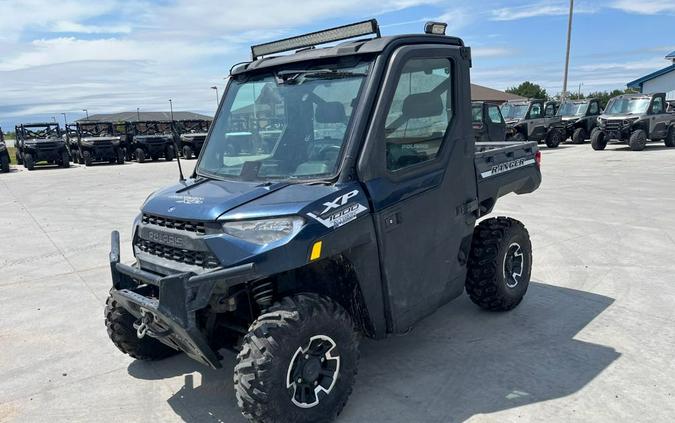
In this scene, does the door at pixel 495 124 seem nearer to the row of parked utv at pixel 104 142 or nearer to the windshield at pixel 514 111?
the windshield at pixel 514 111

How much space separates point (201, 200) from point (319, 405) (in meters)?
1.37

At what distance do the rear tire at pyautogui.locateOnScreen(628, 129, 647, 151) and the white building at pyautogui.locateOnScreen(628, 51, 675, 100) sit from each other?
84.4 feet

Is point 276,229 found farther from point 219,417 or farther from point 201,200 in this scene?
point 219,417

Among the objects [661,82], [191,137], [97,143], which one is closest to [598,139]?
[191,137]

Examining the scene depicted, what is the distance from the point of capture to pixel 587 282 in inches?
218

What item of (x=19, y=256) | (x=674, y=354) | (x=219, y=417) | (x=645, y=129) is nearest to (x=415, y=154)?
(x=219, y=417)

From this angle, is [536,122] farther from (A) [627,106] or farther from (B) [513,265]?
(B) [513,265]

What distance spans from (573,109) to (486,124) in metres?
11.6

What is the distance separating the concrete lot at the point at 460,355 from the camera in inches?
133

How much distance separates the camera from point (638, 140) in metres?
19.9

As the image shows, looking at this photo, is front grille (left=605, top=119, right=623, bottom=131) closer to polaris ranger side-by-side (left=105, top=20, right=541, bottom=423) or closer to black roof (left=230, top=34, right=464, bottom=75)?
polaris ranger side-by-side (left=105, top=20, right=541, bottom=423)

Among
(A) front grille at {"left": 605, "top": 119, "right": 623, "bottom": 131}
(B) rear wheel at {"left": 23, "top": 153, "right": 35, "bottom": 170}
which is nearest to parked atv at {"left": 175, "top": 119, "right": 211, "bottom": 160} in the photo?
(B) rear wheel at {"left": 23, "top": 153, "right": 35, "bottom": 170}

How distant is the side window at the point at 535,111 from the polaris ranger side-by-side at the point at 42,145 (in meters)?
20.3

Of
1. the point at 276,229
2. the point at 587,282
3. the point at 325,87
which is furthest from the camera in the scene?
the point at 587,282
